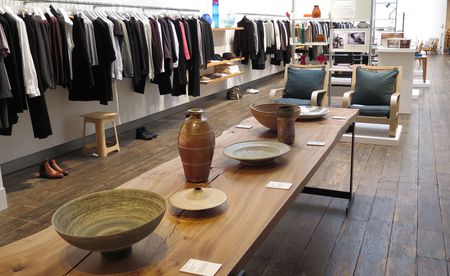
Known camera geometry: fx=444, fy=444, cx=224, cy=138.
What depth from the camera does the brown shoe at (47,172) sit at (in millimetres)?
4121

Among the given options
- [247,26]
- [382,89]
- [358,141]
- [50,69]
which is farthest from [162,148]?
[247,26]

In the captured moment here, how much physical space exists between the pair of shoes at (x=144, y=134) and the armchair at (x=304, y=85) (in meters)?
1.55

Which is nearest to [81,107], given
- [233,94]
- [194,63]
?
[194,63]

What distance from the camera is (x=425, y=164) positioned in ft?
14.2

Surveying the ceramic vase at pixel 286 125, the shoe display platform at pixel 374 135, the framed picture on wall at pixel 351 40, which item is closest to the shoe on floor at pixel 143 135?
the shoe display platform at pixel 374 135

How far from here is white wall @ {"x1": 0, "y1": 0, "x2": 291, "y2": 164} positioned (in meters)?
4.29

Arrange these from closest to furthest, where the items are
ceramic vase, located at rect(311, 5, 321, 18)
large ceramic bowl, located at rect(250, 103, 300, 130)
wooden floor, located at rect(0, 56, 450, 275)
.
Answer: large ceramic bowl, located at rect(250, 103, 300, 130) → wooden floor, located at rect(0, 56, 450, 275) → ceramic vase, located at rect(311, 5, 321, 18)

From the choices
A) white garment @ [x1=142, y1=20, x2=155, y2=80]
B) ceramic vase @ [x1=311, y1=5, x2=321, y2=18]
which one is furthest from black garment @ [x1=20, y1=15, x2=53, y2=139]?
ceramic vase @ [x1=311, y1=5, x2=321, y2=18]

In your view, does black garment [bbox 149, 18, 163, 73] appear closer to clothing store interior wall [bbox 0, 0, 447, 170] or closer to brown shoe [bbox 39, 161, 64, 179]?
clothing store interior wall [bbox 0, 0, 447, 170]

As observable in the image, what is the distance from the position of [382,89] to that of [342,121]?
255cm

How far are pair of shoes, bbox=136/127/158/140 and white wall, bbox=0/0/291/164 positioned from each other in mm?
301

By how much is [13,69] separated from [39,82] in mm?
274

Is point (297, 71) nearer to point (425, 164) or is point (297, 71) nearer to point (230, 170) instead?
point (425, 164)

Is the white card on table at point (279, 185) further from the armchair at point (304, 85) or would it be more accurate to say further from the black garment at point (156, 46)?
the black garment at point (156, 46)
